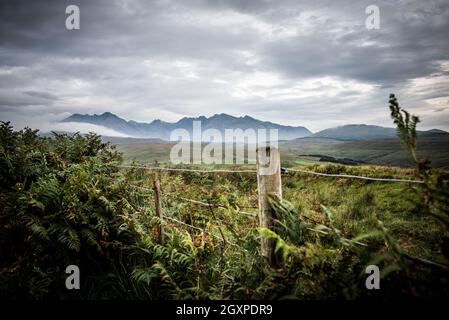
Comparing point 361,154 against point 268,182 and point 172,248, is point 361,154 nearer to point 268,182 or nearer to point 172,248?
point 172,248

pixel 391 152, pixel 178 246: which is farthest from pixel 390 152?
pixel 178 246

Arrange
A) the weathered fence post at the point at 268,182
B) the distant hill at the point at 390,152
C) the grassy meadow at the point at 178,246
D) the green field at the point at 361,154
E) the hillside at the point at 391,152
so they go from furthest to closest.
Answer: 1. the hillside at the point at 391,152
2. the distant hill at the point at 390,152
3. the green field at the point at 361,154
4. the weathered fence post at the point at 268,182
5. the grassy meadow at the point at 178,246

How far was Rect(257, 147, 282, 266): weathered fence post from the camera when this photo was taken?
9.74 feet

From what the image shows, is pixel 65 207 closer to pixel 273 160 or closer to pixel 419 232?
pixel 273 160

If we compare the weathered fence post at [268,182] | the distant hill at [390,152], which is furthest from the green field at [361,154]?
the weathered fence post at [268,182]

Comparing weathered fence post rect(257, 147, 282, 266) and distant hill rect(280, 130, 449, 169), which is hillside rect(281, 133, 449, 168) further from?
weathered fence post rect(257, 147, 282, 266)

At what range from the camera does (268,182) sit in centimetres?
297

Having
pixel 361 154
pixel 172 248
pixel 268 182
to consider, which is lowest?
pixel 172 248

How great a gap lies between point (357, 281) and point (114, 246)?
314 cm

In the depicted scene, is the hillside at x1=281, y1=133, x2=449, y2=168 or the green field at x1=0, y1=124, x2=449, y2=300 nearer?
the green field at x1=0, y1=124, x2=449, y2=300

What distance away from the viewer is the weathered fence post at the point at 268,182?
297cm

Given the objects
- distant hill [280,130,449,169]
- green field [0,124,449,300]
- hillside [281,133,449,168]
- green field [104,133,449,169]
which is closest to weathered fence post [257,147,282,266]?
green field [0,124,449,300]

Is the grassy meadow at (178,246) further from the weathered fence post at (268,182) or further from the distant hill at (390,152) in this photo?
the distant hill at (390,152)
